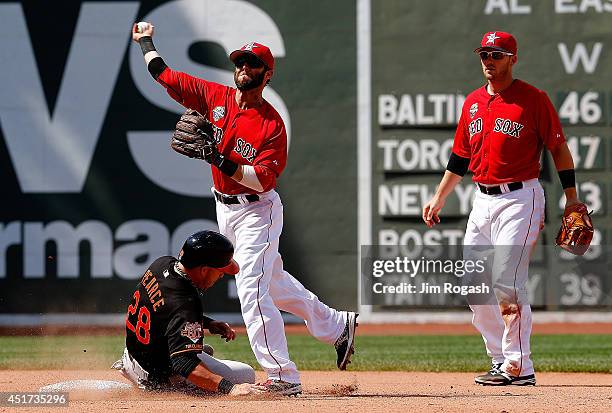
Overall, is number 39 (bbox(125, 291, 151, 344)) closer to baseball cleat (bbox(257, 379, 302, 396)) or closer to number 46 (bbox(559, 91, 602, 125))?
baseball cleat (bbox(257, 379, 302, 396))

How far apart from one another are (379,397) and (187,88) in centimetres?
189

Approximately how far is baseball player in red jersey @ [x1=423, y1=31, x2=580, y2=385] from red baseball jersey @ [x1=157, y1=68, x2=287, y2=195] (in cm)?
138

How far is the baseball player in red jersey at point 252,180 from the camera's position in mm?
5898

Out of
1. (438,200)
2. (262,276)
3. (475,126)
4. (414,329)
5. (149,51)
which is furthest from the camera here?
(414,329)

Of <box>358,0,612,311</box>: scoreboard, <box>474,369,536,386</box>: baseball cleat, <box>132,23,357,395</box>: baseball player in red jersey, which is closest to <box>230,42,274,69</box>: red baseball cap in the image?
<box>132,23,357,395</box>: baseball player in red jersey

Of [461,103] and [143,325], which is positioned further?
[461,103]

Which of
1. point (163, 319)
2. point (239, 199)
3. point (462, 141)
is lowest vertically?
point (163, 319)

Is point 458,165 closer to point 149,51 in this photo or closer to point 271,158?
point 271,158

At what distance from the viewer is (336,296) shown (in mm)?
12500

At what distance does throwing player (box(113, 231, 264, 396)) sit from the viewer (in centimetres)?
525

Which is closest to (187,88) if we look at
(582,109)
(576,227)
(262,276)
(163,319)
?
(262,276)

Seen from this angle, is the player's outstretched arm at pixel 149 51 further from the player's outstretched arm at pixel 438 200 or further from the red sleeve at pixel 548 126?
the red sleeve at pixel 548 126

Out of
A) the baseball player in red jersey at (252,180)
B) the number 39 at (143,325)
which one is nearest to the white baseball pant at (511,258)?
the baseball player in red jersey at (252,180)

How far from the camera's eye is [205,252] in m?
5.43
